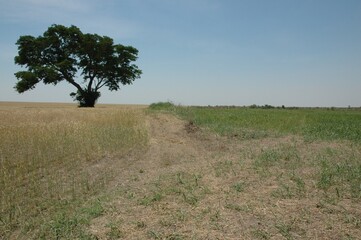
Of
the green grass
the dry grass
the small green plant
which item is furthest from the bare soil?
the green grass

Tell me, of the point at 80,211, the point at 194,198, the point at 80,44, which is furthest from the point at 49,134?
the point at 80,44

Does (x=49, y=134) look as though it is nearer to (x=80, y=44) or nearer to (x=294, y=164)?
(x=294, y=164)

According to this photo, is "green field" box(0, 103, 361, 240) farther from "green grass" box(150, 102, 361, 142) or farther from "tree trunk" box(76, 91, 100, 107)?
"tree trunk" box(76, 91, 100, 107)

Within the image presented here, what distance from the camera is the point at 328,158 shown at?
29.3ft

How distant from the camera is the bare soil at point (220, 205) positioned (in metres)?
4.76

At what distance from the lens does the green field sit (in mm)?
4930

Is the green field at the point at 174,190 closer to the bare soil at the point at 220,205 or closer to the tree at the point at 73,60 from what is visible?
the bare soil at the point at 220,205

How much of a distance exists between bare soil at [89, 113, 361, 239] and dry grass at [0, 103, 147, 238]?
2.53ft

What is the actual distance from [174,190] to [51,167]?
401cm

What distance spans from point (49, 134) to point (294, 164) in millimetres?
8914

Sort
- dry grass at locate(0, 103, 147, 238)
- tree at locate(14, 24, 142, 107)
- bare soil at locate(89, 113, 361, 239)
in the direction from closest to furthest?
bare soil at locate(89, 113, 361, 239) → dry grass at locate(0, 103, 147, 238) → tree at locate(14, 24, 142, 107)

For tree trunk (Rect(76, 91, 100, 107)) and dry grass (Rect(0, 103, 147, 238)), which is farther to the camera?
tree trunk (Rect(76, 91, 100, 107))

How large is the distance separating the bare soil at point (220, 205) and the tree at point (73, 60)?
30932 mm

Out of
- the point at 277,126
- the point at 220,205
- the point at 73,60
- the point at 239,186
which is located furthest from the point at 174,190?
the point at 73,60
